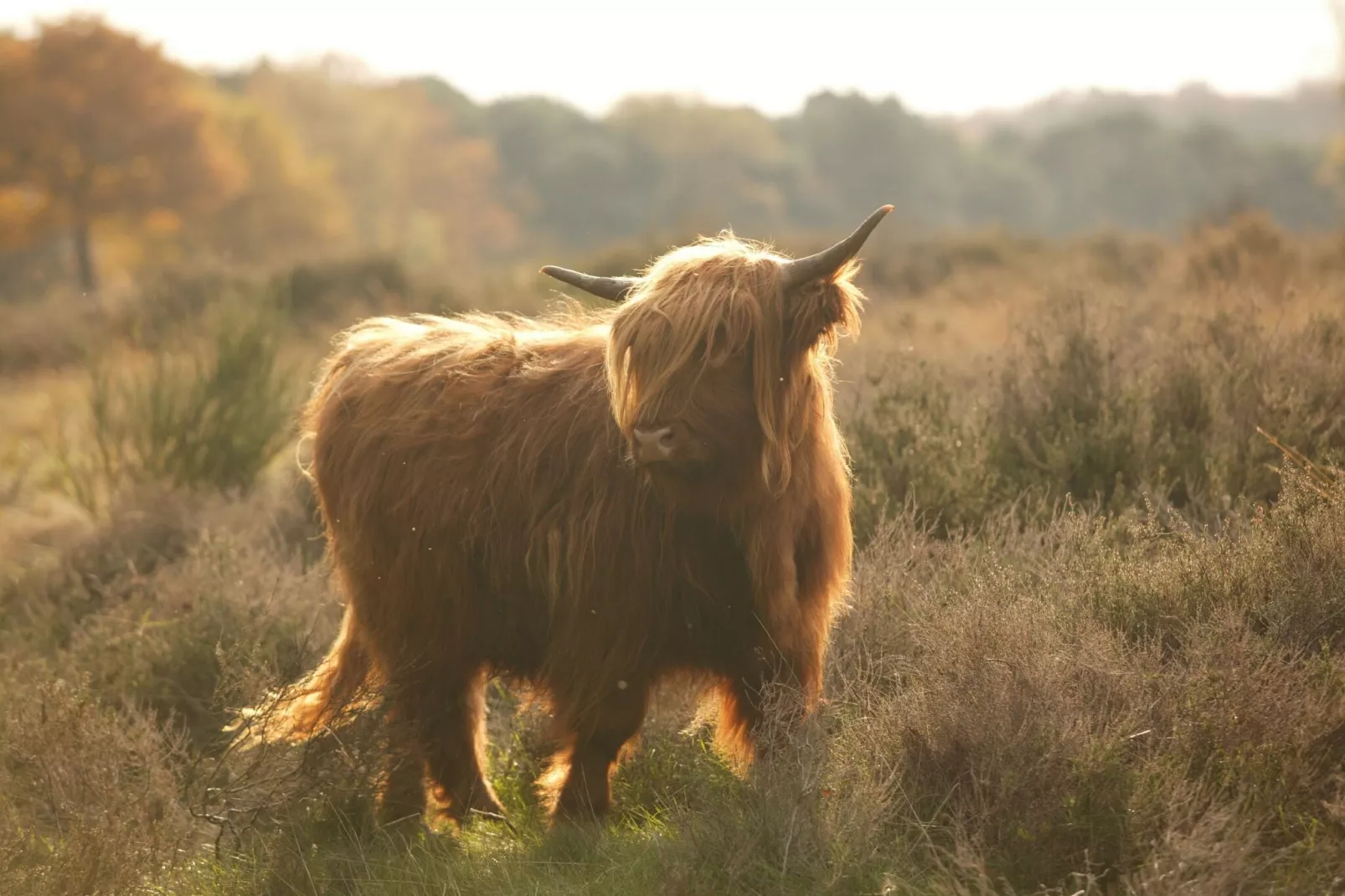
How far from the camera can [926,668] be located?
12.8 ft

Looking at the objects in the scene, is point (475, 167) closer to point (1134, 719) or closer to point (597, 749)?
point (597, 749)

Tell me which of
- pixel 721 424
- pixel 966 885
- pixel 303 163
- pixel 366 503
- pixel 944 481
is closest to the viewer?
pixel 966 885

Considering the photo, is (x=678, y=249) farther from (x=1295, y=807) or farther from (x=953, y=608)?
(x=1295, y=807)

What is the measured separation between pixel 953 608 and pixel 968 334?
285 inches

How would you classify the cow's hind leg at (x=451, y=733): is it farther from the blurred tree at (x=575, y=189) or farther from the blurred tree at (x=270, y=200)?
the blurred tree at (x=575, y=189)

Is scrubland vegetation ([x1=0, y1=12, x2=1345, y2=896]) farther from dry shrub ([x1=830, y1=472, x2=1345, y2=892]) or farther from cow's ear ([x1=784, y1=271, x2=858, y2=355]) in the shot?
cow's ear ([x1=784, y1=271, x2=858, y2=355])

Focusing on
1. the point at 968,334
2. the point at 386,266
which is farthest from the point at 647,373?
the point at 386,266

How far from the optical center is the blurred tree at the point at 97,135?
1175 inches

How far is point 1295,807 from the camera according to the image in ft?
10.1

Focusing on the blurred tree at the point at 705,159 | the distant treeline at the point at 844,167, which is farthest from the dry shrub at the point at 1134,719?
the distant treeline at the point at 844,167

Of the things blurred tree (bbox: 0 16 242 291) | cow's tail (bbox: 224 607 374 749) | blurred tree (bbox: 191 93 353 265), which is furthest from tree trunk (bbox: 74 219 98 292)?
cow's tail (bbox: 224 607 374 749)

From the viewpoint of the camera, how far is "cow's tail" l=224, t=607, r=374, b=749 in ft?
13.9

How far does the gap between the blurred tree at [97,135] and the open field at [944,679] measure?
2511 centimetres

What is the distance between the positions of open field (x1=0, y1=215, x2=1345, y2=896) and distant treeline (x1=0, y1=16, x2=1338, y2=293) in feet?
85.7
